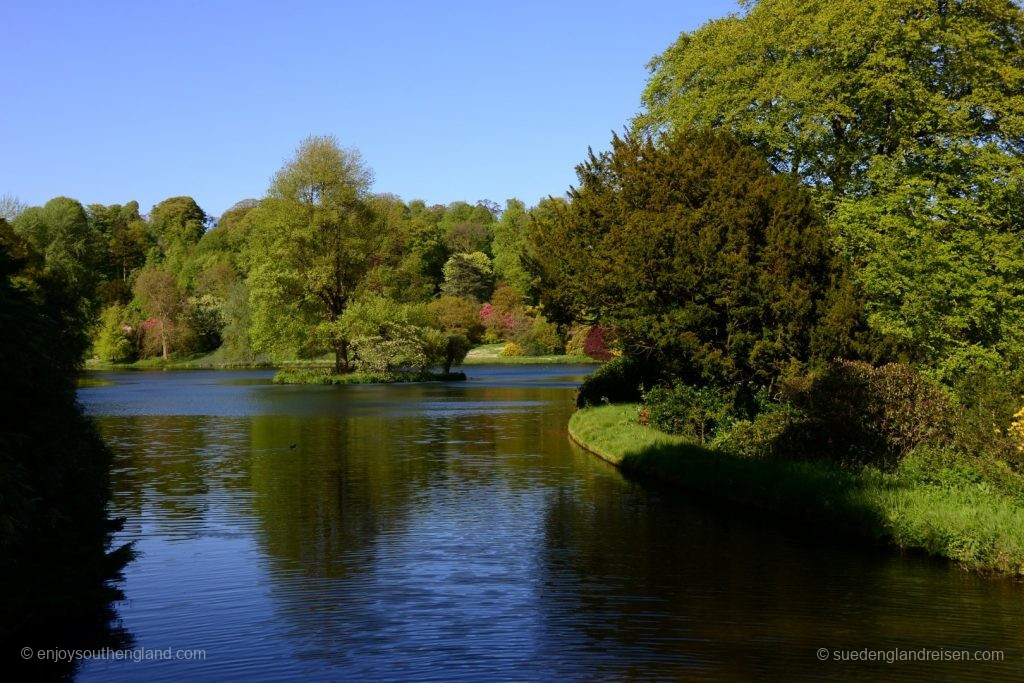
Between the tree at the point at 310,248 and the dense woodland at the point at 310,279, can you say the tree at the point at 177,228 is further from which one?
the tree at the point at 310,248

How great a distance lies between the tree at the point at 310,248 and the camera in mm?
75188

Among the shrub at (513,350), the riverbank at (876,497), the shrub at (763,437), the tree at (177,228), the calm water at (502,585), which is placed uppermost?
the tree at (177,228)

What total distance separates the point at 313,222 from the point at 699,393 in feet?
167

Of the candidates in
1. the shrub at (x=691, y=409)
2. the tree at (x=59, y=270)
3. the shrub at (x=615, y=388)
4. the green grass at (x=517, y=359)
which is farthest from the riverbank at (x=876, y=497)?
the green grass at (x=517, y=359)

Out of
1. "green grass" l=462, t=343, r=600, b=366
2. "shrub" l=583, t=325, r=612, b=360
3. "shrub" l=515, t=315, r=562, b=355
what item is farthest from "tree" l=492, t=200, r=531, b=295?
"shrub" l=583, t=325, r=612, b=360

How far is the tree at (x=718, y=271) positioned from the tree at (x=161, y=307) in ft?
304

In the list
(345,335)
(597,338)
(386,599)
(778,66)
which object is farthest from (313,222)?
(386,599)

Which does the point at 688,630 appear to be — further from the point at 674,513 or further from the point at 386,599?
the point at 674,513

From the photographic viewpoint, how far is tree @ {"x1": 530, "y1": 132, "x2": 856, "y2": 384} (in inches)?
1098

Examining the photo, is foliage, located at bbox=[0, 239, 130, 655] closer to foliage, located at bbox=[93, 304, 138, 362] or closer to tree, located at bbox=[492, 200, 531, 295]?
foliage, located at bbox=[93, 304, 138, 362]

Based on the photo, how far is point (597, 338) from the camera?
6431 centimetres

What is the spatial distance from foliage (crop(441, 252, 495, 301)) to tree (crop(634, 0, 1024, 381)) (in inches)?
3541

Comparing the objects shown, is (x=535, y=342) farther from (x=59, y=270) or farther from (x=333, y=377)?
(x=59, y=270)

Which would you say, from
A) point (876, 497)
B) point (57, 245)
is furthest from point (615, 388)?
point (57, 245)
